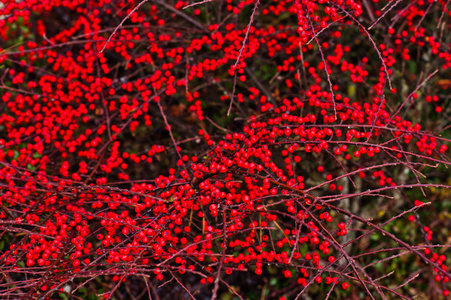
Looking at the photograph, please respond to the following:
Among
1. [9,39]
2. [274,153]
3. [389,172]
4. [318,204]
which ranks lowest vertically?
[389,172]

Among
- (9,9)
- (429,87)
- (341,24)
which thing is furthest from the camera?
(429,87)

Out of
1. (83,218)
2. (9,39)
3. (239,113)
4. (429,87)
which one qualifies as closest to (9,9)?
(9,39)

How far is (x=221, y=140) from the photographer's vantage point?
8.98 ft

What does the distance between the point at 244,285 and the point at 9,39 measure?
149 inches

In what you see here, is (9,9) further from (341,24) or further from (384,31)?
(384,31)

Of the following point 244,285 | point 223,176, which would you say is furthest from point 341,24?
point 244,285

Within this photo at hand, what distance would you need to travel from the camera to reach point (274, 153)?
3.40 meters

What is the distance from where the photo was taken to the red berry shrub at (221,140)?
2379mm

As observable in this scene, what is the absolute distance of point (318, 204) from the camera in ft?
7.00

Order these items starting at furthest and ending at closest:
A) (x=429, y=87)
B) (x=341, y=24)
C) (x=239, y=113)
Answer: (x=429, y=87), (x=239, y=113), (x=341, y=24)

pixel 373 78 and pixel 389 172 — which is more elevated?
pixel 373 78

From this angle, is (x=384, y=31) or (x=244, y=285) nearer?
(x=384, y=31)

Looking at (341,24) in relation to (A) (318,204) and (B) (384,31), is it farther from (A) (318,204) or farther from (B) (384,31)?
(A) (318,204)

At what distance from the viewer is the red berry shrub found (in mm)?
2379
